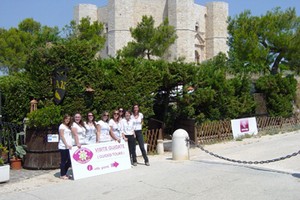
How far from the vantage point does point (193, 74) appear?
46.3 feet

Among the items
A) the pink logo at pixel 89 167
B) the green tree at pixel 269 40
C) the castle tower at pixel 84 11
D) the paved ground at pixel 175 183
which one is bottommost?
the paved ground at pixel 175 183

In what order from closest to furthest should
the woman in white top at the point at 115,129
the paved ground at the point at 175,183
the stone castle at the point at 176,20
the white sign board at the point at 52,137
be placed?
1. the paved ground at the point at 175,183
2. the woman in white top at the point at 115,129
3. the white sign board at the point at 52,137
4. the stone castle at the point at 176,20

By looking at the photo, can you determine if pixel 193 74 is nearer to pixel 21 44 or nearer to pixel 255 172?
pixel 255 172

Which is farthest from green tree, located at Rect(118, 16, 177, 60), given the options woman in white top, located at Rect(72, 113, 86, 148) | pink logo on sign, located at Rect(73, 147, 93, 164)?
pink logo on sign, located at Rect(73, 147, 93, 164)

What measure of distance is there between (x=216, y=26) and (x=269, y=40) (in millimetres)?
39649

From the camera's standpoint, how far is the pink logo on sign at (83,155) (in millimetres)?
8766

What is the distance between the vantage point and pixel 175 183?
7.93m

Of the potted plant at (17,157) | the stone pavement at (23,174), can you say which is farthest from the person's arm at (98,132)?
the potted plant at (17,157)

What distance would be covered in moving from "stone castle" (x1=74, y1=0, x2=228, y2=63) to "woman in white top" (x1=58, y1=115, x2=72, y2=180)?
146ft

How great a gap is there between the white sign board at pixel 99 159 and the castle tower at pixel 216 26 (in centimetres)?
5915

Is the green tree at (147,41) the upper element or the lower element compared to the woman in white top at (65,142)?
upper

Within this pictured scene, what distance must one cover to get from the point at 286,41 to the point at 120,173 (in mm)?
21227

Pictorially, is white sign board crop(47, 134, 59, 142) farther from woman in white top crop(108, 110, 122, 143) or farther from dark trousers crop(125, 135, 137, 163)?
dark trousers crop(125, 135, 137, 163)

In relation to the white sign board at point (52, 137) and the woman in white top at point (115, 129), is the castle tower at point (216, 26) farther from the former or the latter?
the white sign board at point (52, 137)
